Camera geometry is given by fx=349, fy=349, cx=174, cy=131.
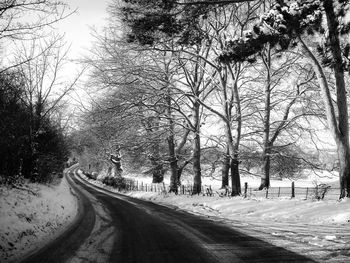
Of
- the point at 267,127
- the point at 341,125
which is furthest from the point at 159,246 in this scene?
the point at 267,127

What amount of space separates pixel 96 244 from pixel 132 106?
44.5 feet

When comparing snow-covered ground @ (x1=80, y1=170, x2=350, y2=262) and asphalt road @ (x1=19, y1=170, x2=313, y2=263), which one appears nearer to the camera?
asphalt road @ (x1=19, y1=170, x2=313, y2=263)

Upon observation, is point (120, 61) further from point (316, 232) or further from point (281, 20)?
point (316, 232)

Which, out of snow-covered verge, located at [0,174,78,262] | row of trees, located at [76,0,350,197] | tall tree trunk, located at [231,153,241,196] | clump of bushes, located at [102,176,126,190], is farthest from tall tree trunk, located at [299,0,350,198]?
clump of bushes, located at [102,176,126,190]

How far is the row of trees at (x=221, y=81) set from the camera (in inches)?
441

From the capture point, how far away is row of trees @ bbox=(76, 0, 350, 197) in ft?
36.7

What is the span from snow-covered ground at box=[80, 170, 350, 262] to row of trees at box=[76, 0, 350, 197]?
→ 1472 millimetres

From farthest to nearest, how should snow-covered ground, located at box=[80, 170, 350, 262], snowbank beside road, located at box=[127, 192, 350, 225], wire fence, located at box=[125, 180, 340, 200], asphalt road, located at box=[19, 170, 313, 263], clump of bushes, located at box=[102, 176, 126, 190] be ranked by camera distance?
clump of bushes, located at box=[102, 176, 126, 190]
wire fence, located at box=[125, 180, 340, 200]
snowbank beside road, located at box=[127, 192, 350, 225]
snow-covered ground, located at box=[80, 170, 350, 262]
asphalt road, located at box=[19, 170, 313, 263]

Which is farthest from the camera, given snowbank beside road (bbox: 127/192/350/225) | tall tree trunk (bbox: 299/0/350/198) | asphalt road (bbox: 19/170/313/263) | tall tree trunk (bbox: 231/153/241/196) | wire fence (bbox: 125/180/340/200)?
tall tree trunk (bbox: 231/153/241/196)

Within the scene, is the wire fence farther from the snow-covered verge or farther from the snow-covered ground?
the snow-covered verge

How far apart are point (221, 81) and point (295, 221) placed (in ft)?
32.2

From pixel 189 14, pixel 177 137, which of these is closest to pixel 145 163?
pixel 177 137

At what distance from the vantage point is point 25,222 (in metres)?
9.80

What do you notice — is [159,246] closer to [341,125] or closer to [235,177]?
[341,125]
